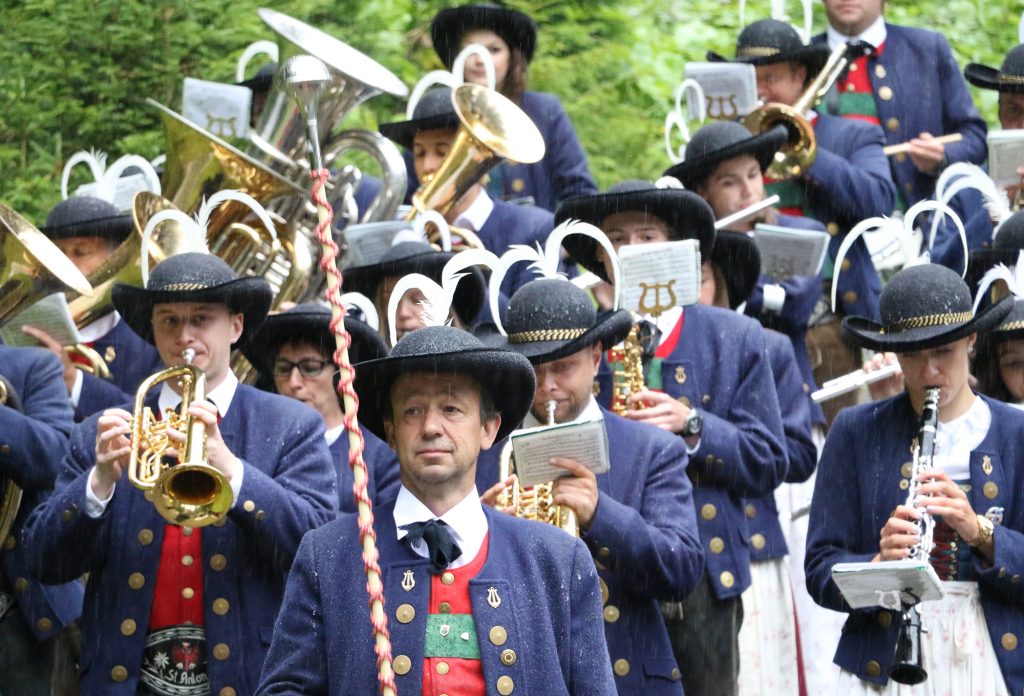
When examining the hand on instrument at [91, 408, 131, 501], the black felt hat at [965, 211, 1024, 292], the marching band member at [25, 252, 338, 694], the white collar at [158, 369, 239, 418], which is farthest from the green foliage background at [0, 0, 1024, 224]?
the black felt hat at [965, 211, 1024, 292]

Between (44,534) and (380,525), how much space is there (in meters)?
1.91

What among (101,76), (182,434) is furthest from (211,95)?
(182,434)

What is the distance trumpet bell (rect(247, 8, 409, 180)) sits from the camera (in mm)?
11055

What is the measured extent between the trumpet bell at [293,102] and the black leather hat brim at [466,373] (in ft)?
13.5

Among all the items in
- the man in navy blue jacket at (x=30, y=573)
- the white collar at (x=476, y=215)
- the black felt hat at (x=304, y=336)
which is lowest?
the man in navy blue jacket at (x=30, y=573)

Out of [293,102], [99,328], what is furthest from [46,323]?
[293,102]

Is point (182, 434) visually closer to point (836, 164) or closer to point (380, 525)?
point (380, 525)

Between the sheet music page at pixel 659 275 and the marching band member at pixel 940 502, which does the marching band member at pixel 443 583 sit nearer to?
the marching band member at pixel 940 502

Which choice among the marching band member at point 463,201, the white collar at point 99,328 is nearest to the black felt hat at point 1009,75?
the marching band member at point 463,201

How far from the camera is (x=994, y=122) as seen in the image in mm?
16016

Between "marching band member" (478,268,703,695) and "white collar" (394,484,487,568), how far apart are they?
1.45m

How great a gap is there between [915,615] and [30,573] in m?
3.39

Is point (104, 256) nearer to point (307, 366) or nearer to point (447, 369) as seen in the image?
point (307, 366)

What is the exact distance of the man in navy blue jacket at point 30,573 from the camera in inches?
353
